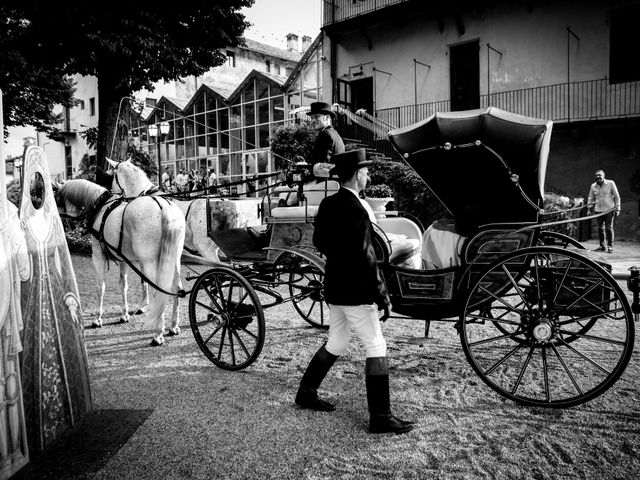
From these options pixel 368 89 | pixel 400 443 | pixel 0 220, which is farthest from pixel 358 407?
pixel 368 89

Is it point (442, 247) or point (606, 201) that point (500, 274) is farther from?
point (606, 201)

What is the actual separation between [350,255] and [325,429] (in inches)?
47.7

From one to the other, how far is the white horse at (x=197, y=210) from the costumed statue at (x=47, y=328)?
2657mm

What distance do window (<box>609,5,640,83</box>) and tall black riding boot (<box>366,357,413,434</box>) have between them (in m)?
15.8

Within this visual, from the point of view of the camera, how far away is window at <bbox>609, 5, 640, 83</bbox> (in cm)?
1532

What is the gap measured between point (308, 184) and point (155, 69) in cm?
1084

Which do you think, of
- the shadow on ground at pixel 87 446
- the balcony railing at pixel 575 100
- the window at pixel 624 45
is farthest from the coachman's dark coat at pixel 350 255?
the window at pixel 624 45

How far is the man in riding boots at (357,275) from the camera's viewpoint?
343 cm

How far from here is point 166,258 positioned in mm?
5832

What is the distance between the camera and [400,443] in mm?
3281

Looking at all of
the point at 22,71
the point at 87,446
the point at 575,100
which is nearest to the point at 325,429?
the point at 87,446

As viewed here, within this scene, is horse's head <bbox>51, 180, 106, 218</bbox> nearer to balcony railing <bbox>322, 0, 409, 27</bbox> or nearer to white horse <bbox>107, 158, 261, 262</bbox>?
white horse <bbox>107, 158, 261, 262</bbox>

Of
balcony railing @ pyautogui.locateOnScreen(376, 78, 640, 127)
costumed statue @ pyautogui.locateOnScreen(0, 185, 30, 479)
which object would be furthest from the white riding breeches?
balcony railing @ pyautogui.locateOnScreen(376, 78, 640, 127)

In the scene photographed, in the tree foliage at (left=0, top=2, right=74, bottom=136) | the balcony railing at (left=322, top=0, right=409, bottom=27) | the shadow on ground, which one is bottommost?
the shadow on ground
